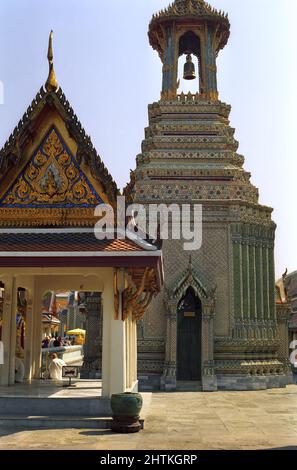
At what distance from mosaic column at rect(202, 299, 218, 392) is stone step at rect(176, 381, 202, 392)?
30cm

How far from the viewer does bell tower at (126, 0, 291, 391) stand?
22.8 metres

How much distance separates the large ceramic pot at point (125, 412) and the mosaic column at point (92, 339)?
12.8 metres

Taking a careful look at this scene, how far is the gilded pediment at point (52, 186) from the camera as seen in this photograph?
1298 centimetres

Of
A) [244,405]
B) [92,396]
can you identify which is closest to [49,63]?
[92,396]

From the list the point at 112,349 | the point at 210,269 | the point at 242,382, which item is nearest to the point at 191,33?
the point at 210,269

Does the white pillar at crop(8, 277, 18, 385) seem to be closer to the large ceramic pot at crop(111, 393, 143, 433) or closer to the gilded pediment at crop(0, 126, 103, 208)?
the gilded pediment at crop(0, 126, 103, 208)

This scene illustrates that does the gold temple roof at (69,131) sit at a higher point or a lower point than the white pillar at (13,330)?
higher

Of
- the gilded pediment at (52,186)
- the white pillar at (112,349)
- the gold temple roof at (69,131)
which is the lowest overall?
the white pillar at (112,349)

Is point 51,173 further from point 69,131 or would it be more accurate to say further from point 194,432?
point 194,432

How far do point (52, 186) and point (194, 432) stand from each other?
18.2 feet

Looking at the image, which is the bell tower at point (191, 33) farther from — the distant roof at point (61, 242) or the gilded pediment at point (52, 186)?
the distant roof at point (61, 242)

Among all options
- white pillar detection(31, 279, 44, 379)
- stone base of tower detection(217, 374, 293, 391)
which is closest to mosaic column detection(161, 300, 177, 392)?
stone base of tower detection(217, 374, 293, 391)

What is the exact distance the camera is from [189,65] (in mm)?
28156

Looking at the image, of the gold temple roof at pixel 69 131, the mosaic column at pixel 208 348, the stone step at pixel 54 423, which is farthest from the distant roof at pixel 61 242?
the mosaic column at pixel 208 348
